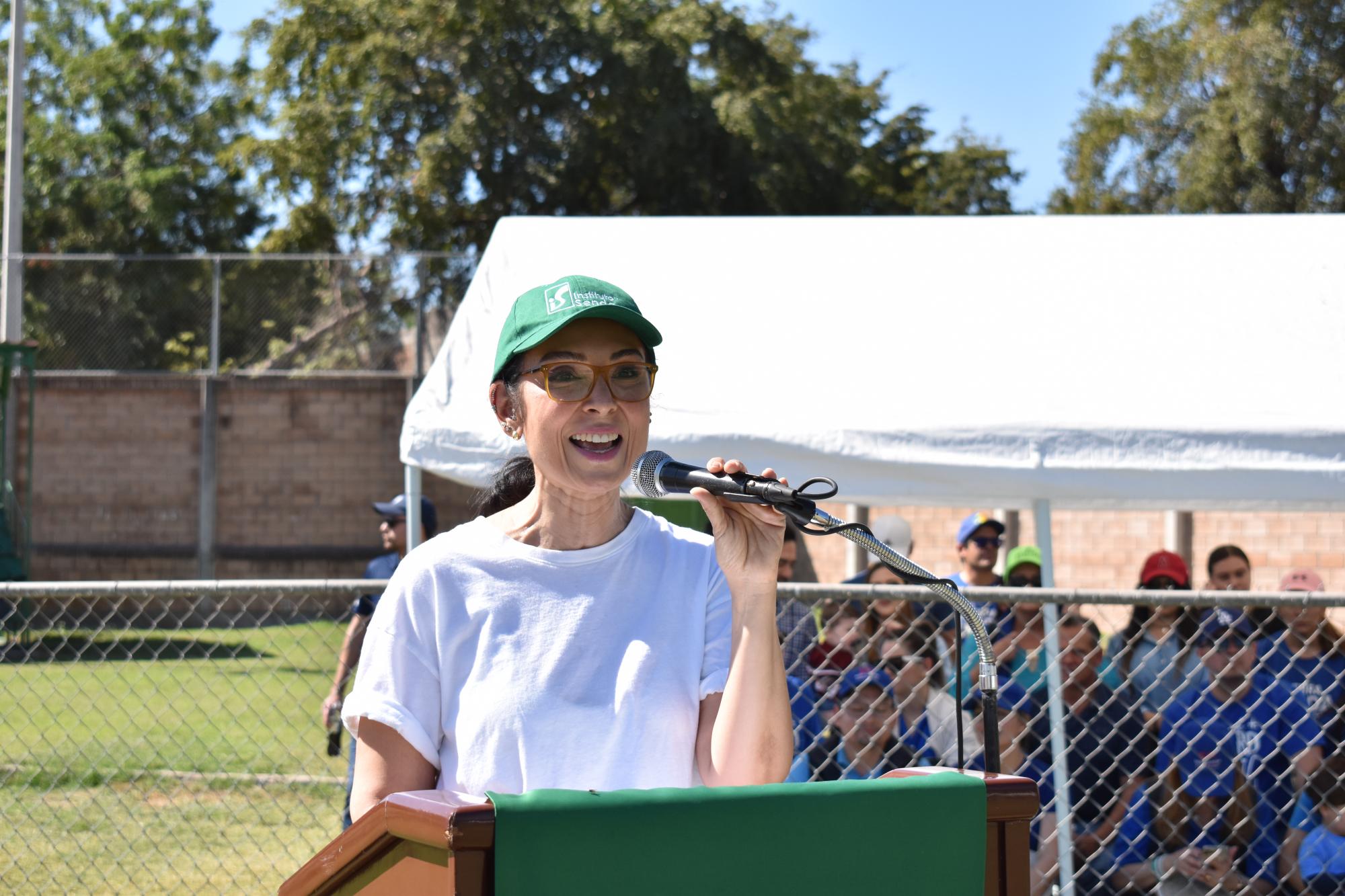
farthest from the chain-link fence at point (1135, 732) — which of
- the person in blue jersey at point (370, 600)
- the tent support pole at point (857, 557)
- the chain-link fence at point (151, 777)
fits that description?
the tent support pole at point (857, 557)

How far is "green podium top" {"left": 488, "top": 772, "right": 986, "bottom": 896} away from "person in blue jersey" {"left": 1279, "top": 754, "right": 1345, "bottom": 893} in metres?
3.69

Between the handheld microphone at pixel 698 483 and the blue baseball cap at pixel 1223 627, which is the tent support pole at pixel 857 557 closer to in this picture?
the blue baseball cap at pixel 1223 627

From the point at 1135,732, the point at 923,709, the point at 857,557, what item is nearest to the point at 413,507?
the point at 923,709

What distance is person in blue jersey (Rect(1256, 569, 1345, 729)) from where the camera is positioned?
4.86 meters

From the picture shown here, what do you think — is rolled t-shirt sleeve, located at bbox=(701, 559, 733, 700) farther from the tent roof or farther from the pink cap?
the pink cap

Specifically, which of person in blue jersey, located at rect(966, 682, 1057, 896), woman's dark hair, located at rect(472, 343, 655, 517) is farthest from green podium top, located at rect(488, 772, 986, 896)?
person in blue jersey, located at rect(966, 682, 1057, 896)

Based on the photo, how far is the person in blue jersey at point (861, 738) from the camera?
16.3 ft

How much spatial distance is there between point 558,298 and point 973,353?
359 cm

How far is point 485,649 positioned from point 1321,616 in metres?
4.23

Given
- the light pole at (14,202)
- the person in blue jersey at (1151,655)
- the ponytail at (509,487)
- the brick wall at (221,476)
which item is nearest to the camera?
the ponytail at (509,487)

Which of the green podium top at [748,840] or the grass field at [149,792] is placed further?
the grass field at [149,792]

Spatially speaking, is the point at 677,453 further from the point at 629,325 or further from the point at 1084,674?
the point at 629,325

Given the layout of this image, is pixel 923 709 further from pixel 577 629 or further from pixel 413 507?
pixel 577 629

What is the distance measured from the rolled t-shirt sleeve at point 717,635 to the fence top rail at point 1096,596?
6.30ft
